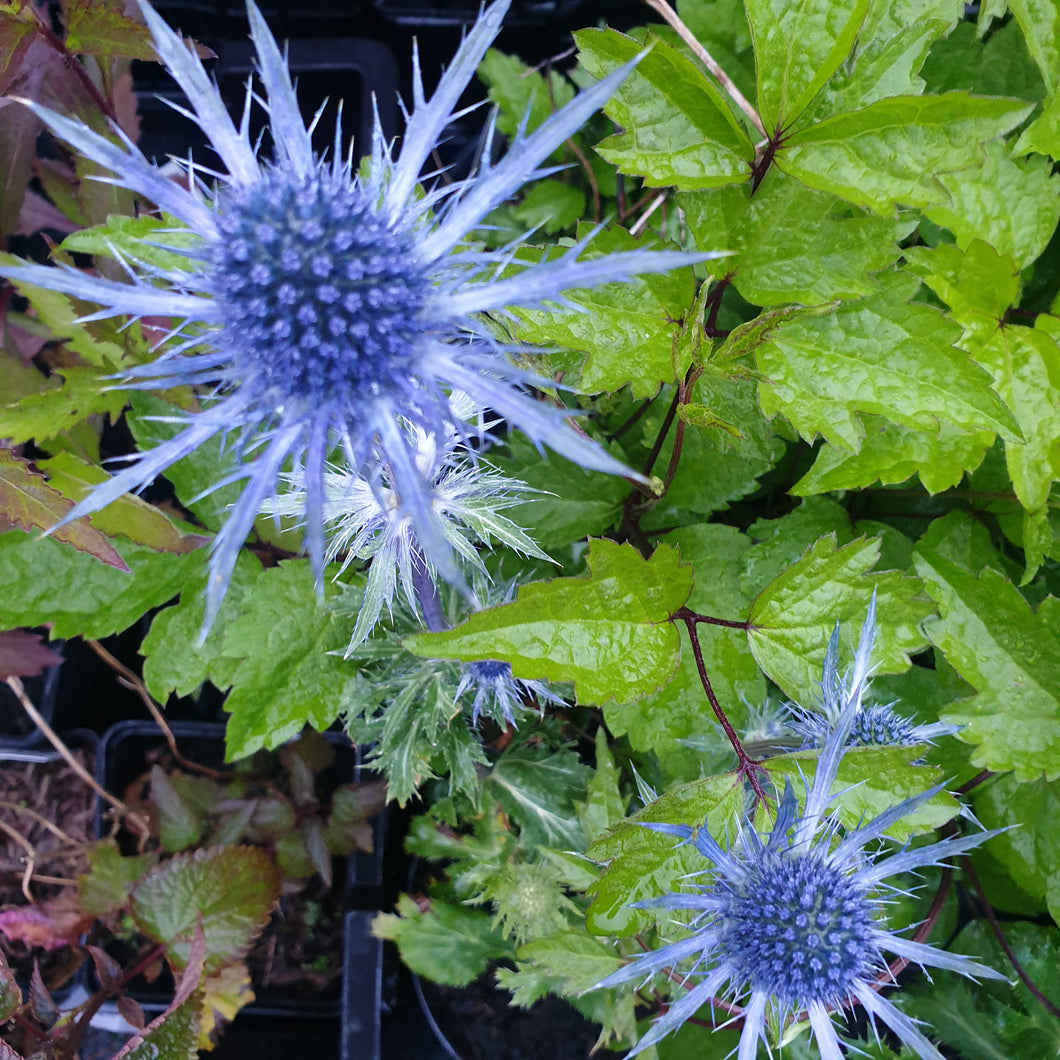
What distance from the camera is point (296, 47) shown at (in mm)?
1434

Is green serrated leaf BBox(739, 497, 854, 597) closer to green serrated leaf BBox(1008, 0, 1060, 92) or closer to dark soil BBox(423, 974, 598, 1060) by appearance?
green serrated leaf BBox(1008, 0, 1060, 92)

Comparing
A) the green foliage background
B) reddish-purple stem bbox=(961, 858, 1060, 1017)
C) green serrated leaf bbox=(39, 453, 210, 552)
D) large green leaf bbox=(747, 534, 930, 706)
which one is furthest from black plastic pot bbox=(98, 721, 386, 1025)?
reddish-purple stem bbox=(961, 858, 1060, 1017)

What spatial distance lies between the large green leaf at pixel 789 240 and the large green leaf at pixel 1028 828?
1.83 feet

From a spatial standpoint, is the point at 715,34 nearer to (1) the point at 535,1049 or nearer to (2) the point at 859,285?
(2) the point at 859,285

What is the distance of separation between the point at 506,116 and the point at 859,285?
28.2 inches

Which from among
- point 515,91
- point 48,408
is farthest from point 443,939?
point 515,91

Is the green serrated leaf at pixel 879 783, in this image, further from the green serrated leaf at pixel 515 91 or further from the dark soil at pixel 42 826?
the dark soil at pixel 42 826

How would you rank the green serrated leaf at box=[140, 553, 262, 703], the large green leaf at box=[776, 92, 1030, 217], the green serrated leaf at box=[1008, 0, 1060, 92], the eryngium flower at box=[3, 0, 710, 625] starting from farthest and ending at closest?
the green serrated leaf at box=[140, 553, 262, 703]
the green serrated leaf at box=[1008, 0, 1060, 92]
the large green leaf at box=[776, 92, 1030, 217]
the eryngium flower at box=[3, 0, 710, 625]

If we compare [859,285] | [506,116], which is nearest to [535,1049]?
[859,285]

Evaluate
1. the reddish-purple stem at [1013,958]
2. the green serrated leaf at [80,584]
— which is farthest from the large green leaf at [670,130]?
the reddish-purple stem at [1013,958]

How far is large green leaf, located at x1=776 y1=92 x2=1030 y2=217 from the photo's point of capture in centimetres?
63

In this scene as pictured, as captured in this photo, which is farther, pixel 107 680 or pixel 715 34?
pixel 107 680

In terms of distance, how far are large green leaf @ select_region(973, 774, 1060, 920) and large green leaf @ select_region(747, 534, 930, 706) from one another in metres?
0.26

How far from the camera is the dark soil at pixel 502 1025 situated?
1.26 metres
